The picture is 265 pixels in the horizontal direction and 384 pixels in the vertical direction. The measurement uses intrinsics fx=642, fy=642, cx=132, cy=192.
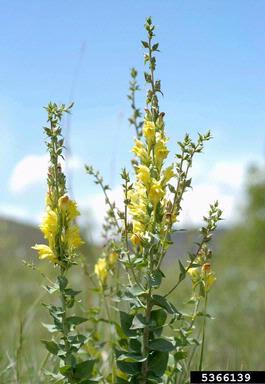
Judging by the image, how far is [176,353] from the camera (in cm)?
242

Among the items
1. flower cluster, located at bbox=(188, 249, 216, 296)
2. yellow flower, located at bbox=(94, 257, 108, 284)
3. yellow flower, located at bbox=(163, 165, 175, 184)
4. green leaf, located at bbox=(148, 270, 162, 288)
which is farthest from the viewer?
yellow flower, located at bbox=(94, 257, 108, 284)

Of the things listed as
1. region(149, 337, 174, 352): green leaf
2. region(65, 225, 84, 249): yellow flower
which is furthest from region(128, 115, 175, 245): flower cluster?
region(149, 337, 174, 352): green leaf

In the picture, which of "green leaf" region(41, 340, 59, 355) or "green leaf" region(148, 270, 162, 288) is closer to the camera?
"green leaf" region(148, 270, 162, 288)

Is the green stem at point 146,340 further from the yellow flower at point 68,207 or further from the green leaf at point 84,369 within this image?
the yellow flower at point 68,207

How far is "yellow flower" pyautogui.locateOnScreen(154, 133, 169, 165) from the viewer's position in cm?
227

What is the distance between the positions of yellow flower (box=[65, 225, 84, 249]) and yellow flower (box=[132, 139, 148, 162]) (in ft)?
1.15

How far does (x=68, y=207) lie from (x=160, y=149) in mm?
383

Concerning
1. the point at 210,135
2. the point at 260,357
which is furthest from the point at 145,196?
the point at 260,357

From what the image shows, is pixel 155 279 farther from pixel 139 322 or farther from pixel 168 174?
pixel 168 174

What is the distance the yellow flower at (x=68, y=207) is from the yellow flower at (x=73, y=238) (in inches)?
1.7

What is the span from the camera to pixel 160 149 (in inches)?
89.4

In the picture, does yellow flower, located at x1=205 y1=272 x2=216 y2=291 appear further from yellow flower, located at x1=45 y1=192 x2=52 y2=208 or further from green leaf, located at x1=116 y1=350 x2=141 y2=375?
yellow flower, located at x1=45 y1=192 x2=52 y2=208

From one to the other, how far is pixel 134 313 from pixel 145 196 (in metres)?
0.44

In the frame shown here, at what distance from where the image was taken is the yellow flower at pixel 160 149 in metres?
2.27
